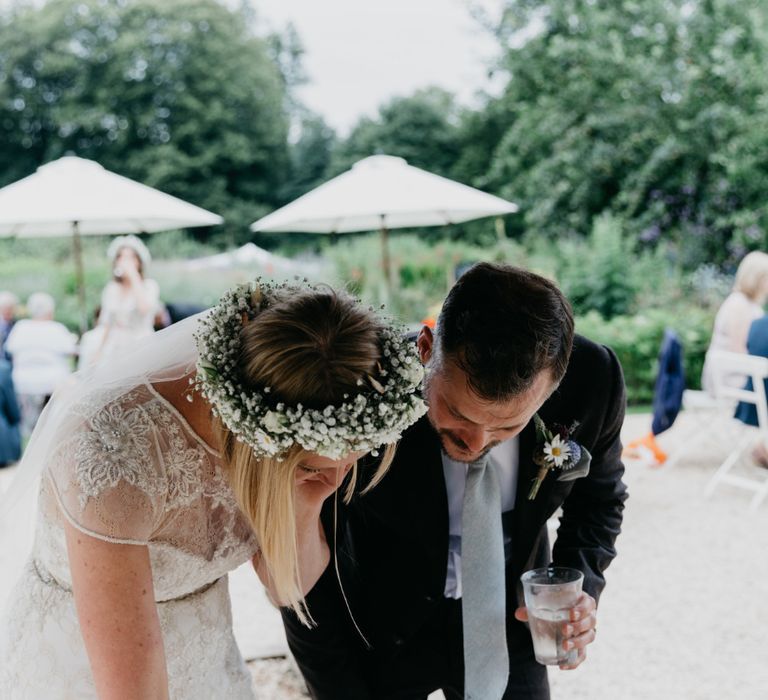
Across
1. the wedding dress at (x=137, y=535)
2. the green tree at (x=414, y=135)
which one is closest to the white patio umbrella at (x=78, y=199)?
the wedding dress at (x=137, y=535)

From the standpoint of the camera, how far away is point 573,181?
619 inches

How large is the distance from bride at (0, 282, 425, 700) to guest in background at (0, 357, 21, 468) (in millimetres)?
6751

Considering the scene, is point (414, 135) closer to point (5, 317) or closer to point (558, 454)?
point (5, 317)

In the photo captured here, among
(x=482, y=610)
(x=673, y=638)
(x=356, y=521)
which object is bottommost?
(x=673, y=638)

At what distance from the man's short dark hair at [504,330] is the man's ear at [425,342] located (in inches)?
2.3

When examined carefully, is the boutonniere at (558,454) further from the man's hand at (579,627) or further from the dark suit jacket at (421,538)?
the man's hand at (579,627)

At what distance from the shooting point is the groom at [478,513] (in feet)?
6.41

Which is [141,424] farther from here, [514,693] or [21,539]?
[514,693]

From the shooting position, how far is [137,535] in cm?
152

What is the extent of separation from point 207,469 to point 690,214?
13.8 metres

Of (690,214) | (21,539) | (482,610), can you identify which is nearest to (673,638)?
(482,610)

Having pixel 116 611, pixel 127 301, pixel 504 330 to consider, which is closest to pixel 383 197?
pixel 127 301

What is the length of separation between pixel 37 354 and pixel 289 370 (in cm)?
824

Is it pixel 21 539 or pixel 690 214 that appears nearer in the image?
pixel 21 539
